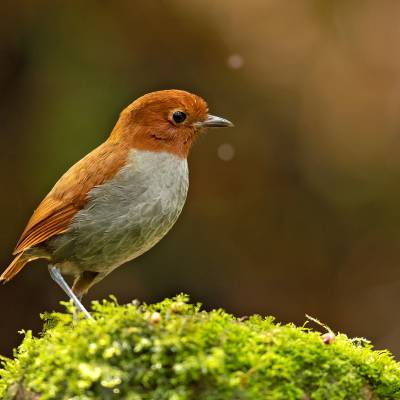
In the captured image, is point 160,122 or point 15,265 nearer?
point 160,122

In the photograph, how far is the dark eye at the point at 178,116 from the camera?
15.0 feet

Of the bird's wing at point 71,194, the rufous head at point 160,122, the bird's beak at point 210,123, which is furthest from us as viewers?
the bird's beak at point 210,123

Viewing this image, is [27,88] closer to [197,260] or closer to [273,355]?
[197,260]

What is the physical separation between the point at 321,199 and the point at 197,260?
5.01 ft

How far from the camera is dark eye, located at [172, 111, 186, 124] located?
4575 mm

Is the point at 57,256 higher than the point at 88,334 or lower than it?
higher

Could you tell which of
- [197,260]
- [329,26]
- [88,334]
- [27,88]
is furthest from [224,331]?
[329,26]

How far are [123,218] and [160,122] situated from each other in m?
0.69

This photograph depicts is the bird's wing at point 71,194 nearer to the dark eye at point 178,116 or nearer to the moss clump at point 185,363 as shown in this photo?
the dark eye at point 178,116

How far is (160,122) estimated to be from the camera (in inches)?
178

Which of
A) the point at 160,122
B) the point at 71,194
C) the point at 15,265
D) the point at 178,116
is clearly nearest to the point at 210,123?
the point at 178,116

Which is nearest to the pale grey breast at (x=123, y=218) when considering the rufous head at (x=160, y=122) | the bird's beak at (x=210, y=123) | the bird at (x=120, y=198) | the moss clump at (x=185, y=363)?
the bird at (x=120, y=198)

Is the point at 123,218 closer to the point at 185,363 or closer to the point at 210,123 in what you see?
the point at 210,123

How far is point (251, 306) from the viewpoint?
795 centimetres
